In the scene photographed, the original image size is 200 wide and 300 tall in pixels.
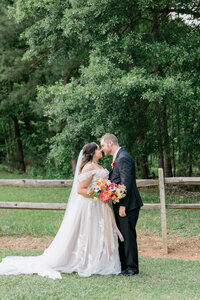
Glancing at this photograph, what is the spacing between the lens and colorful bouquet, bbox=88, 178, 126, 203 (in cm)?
539

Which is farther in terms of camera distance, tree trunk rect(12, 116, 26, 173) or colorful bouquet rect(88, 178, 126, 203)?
tree trunk rect(12, 116, 26, 173)

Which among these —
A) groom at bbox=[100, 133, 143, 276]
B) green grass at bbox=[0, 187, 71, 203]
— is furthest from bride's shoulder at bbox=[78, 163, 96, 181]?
green grass at bbox=[0, 187, 71, 203]

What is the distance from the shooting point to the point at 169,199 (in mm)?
11625

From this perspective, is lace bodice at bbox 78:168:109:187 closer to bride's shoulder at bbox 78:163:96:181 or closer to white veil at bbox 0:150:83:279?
bride's shoulder at bbox 78:163:96:181

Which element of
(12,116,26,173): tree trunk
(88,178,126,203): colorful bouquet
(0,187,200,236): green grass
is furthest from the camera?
(12,116,26,173): tree trunk

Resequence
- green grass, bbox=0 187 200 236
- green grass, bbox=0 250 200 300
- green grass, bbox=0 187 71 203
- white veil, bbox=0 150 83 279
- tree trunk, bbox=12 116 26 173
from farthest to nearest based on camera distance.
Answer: tree trunk, bbox=12 116 26 173 < green grass, bbox=0 187 71 203 < green grass, bbox=0 187 200 236 < white veil, bbox=0 150 83 279 < green grass, bbox=0 250 200 300

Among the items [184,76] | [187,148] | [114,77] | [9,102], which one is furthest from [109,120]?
[9,102]

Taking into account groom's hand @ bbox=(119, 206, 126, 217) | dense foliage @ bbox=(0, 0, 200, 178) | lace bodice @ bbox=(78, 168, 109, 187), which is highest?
dense foliage @ bbox=(0, 0, 200, 178)

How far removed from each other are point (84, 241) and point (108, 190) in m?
0.92

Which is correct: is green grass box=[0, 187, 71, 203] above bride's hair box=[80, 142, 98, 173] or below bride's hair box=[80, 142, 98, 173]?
below

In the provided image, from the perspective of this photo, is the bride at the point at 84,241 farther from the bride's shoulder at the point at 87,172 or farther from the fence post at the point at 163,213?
the fence post at the point at 163,213

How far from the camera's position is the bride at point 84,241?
5617 mm

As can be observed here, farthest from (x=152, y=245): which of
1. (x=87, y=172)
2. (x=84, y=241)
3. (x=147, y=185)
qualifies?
(x=87, y=172)

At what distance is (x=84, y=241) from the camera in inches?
225
